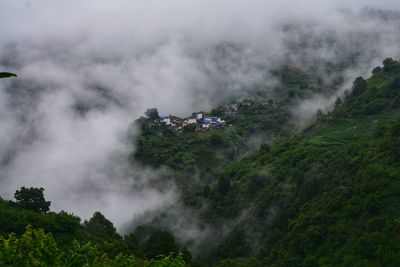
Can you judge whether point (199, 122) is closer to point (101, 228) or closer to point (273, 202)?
point (273, 202)

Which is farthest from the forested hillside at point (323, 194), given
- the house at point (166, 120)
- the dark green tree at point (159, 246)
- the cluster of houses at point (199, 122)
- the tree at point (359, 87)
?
the house at point (166, 120)

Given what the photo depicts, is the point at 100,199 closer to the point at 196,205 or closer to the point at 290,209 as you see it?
the point at 196,205

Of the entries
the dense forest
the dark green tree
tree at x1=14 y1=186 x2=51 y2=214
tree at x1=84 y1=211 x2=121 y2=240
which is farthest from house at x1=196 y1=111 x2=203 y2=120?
the dark green tree

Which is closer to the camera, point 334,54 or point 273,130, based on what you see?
point 273,130

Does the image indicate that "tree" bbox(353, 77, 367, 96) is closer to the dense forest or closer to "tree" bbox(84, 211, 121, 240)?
the dense forest

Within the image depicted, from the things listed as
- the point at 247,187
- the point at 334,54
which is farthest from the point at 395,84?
the point at 334,54

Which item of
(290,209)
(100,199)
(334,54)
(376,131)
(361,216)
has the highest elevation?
(334,54)
